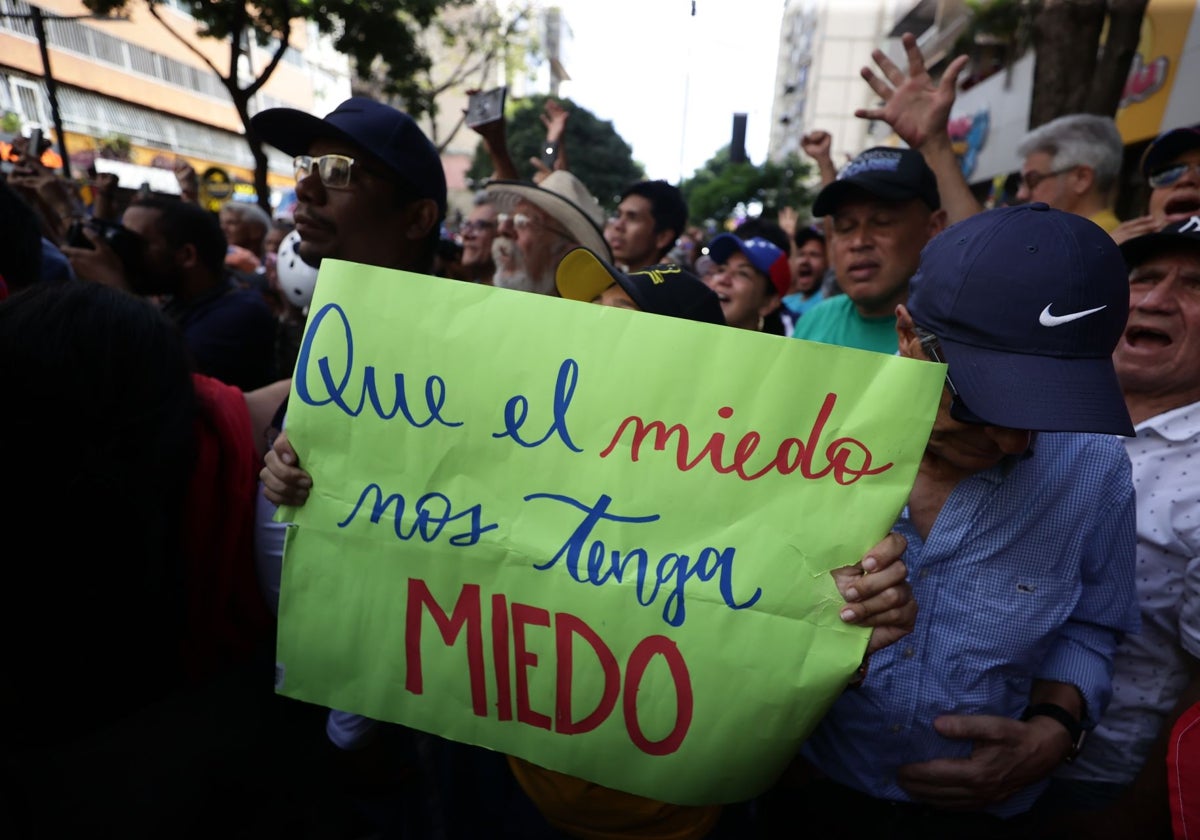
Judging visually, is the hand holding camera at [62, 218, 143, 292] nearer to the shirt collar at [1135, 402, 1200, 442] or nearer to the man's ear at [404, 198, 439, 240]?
the man's ear at [404, 198, 439, 240]

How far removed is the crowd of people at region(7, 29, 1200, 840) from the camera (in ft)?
3.48

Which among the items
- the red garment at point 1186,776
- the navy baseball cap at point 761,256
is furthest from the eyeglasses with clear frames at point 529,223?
the red garment at point 1186,776

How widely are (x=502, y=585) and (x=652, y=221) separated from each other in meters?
3.00

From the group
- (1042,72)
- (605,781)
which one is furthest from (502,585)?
(1042,72)

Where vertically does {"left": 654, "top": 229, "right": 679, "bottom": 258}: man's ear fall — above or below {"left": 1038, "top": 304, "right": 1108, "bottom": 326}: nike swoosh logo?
below

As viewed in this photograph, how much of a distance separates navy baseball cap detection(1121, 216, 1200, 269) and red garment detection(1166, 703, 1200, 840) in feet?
3.21

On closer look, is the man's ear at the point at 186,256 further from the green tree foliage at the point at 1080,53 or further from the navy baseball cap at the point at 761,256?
the green tree foliage at the point at 1080,53

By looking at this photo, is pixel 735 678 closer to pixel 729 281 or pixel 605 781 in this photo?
pixel 605 781

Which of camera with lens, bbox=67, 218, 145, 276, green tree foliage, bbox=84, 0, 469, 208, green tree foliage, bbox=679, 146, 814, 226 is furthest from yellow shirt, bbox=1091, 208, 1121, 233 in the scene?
green tree foliage, bbox=679, 146, 814, 226

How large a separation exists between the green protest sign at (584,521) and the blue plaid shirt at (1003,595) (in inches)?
11.0

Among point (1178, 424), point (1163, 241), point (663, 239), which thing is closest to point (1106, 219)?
point (1163, 241)

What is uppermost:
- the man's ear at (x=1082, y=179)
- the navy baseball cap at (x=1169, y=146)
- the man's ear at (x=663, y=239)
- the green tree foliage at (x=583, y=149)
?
the green tree foliage at (x=583, y=149)

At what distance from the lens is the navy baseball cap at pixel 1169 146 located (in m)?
2.27

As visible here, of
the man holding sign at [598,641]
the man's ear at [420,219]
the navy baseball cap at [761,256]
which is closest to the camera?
the man holding sign at [598,641]
